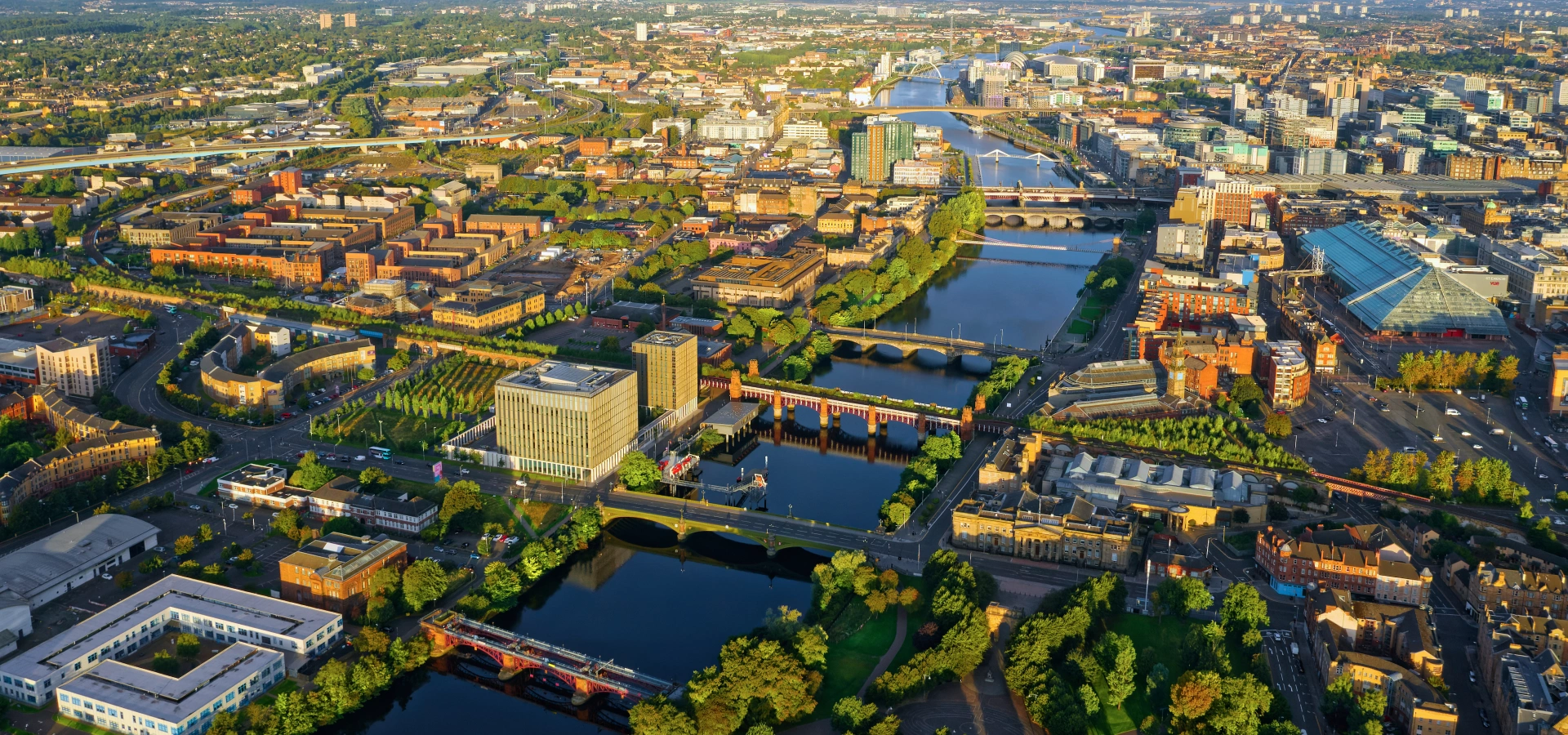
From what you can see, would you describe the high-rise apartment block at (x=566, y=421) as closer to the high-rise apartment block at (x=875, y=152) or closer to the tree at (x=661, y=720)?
the tree at (x=661, y=720)

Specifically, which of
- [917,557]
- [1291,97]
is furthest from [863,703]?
[1291,97]

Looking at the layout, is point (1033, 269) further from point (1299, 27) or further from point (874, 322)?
point (1299, 27)

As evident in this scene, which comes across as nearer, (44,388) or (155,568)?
(155,568)

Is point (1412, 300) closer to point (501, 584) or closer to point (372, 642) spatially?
point (501, 584)

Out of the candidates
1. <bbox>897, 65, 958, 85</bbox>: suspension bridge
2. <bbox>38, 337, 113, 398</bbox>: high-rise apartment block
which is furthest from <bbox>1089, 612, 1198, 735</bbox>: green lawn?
<bbox>897, 65, 958, 85</bbox>: suspension bridge

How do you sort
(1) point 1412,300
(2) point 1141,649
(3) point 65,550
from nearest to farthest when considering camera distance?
(2) point 1141,649 < (3) point 65,550 < (1) point 1412,300

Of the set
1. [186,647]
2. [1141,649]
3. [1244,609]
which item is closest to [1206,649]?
[1141,649]
